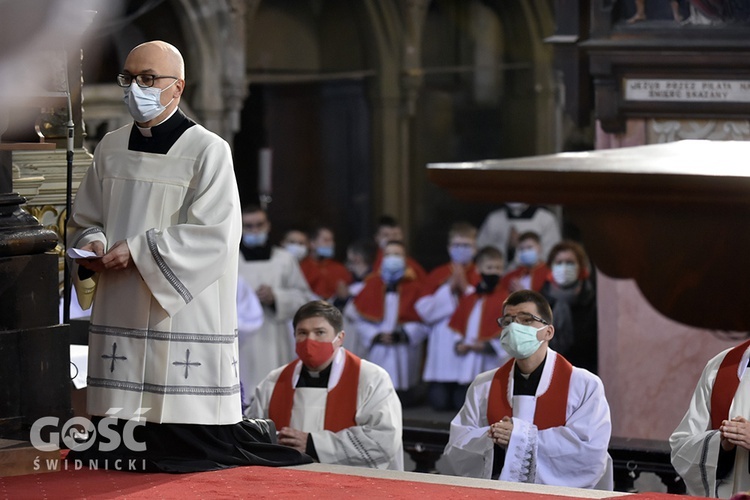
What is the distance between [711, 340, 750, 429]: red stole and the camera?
6.52 meters

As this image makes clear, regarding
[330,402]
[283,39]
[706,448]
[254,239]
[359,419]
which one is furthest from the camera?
[283,39]

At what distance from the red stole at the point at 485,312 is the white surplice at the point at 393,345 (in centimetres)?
43

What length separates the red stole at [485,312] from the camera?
12.9 m

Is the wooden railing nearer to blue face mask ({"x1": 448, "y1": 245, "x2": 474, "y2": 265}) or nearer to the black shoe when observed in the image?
the black shoe

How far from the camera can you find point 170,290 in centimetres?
583

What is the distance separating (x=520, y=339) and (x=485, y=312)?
594 centimetres

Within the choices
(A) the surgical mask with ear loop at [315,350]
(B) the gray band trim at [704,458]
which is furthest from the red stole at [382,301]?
(B) the gray band trim at [704,458]

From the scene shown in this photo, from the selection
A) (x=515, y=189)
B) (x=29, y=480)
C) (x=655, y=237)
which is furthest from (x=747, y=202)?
(x=29, y=480)

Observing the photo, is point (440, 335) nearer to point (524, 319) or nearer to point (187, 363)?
point (524, 319)

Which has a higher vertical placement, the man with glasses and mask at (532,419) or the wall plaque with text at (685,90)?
the wall plaque with text at (685,90)

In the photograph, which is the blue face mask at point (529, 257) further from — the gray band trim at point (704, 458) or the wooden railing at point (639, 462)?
the gray band trim at point (704, 458)

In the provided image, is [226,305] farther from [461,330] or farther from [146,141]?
[461,330]

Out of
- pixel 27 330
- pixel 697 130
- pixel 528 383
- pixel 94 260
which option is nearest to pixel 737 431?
pixel 528 383

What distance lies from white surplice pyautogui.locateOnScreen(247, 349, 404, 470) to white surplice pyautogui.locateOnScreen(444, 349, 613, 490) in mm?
288
